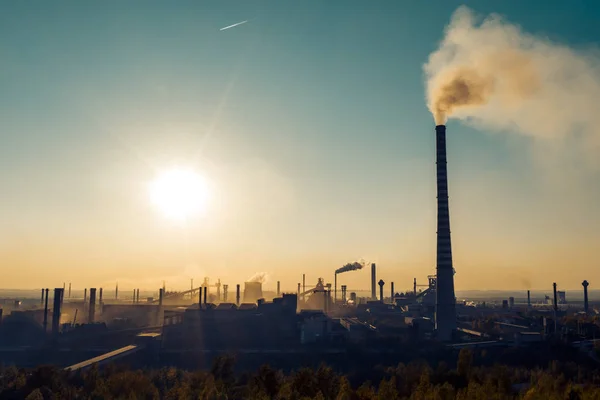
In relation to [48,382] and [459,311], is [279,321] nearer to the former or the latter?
[48,382]

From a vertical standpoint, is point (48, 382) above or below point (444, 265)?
below

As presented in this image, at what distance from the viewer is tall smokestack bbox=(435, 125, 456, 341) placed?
49688 millimetres

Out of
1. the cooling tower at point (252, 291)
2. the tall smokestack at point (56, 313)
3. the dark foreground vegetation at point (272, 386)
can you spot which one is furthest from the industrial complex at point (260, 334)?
the cooling tower at point (252, 291)

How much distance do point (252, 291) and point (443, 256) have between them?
2246 inches

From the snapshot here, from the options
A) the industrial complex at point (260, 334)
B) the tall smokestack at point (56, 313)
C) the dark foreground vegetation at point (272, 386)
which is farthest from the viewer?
the tall smokestack at point (56, 313)

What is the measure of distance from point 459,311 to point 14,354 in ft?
218

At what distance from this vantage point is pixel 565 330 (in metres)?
53.9

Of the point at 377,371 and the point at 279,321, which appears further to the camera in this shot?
the point at 279,321

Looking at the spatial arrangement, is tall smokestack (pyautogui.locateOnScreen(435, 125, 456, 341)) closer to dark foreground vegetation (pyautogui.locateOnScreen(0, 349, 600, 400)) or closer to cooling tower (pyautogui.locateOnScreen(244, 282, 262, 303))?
dark foreground vegetation (pyautogui.locateOnScreen(0, 349, 600, 400))

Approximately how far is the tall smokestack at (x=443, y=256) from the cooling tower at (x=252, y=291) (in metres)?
53.3

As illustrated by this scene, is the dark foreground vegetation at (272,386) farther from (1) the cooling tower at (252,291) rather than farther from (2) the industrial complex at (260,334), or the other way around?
(1) the cooling tower at (252,291)

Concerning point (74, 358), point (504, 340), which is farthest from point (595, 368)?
point (74, 358)

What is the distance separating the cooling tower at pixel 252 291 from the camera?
99312 millimetres

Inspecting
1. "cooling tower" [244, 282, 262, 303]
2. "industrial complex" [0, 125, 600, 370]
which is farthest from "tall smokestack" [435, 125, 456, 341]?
"cooling tower" [244, 282, 262, 303]
